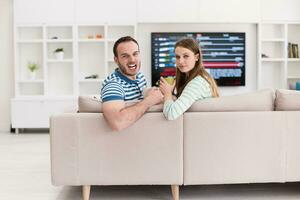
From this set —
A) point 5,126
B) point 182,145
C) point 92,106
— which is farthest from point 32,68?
point 182,145

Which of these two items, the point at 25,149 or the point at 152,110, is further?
the point at 25,149

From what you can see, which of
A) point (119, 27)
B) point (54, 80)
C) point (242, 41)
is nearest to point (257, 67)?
point (242, 41)

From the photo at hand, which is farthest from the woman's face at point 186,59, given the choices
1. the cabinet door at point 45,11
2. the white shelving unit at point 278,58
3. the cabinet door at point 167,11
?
the white shelving unit at point 278,58

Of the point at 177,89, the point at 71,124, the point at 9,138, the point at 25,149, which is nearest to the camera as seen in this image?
the point at 71,124

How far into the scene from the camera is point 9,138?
7.12m

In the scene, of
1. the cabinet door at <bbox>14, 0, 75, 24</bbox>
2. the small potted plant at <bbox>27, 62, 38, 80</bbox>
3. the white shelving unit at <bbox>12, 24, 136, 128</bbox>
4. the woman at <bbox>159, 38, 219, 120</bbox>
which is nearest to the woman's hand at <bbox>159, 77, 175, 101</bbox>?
the woman at <bbox>159, 38, 219, 120</bbox>

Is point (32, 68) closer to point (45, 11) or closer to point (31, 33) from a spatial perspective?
point (31, 33)

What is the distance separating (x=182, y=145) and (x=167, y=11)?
4.55m

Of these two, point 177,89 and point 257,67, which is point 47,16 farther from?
point 177,89

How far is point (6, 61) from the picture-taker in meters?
7.93

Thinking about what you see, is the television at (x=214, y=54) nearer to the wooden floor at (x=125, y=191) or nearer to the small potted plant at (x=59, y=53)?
the small potted plant at (x=59, y=53)

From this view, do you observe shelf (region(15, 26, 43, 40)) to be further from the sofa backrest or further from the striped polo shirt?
the sofa backrest

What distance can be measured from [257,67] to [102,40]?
2.50 m

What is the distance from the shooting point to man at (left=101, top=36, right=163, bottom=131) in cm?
336
